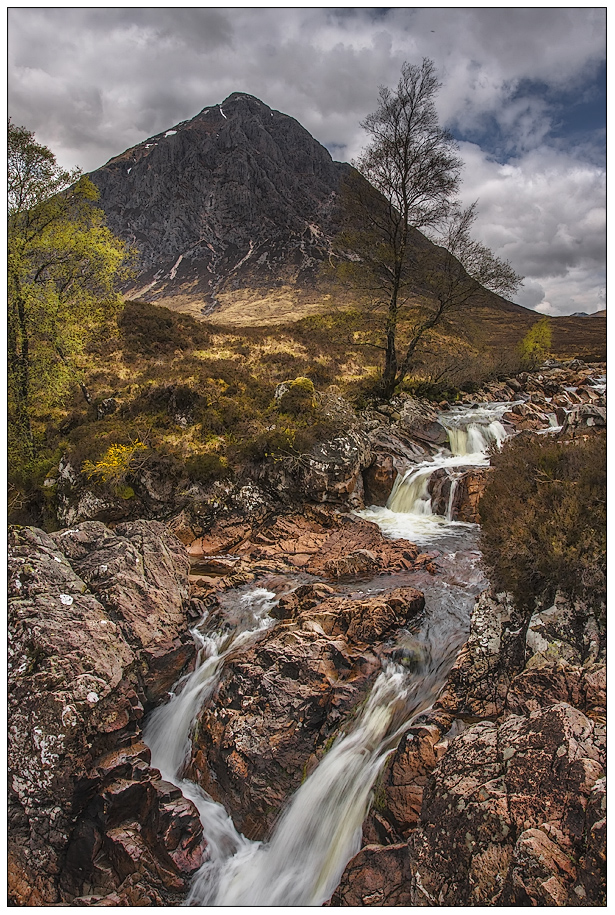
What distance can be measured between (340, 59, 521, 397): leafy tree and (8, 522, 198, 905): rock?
45.2ft

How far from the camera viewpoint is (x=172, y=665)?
747 centimetres

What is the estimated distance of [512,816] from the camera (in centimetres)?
337

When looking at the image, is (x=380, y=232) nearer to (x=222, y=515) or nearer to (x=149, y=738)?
(x=222, y=515)

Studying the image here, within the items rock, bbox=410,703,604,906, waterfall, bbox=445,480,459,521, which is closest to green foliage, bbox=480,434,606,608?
rock, bbox=410,703,604,906

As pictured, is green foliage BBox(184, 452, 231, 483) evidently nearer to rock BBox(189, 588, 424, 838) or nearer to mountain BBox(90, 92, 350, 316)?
rock BBox(189, 588, 424, 838)

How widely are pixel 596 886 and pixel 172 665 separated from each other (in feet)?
20.8

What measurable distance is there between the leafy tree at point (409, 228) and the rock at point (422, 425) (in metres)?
1.60

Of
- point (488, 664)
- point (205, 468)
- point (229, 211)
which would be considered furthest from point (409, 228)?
point (229, 211)

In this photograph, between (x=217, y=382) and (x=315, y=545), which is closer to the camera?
(x=315, y=545)

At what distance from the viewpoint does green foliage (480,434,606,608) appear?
495cm

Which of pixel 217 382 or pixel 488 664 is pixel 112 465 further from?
pixel 488 664

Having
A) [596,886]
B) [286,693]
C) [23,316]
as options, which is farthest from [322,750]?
[23,316]

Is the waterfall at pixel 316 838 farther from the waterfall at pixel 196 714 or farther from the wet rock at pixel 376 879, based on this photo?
the wet rock at pixel 376 879

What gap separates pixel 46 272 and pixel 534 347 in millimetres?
36607
